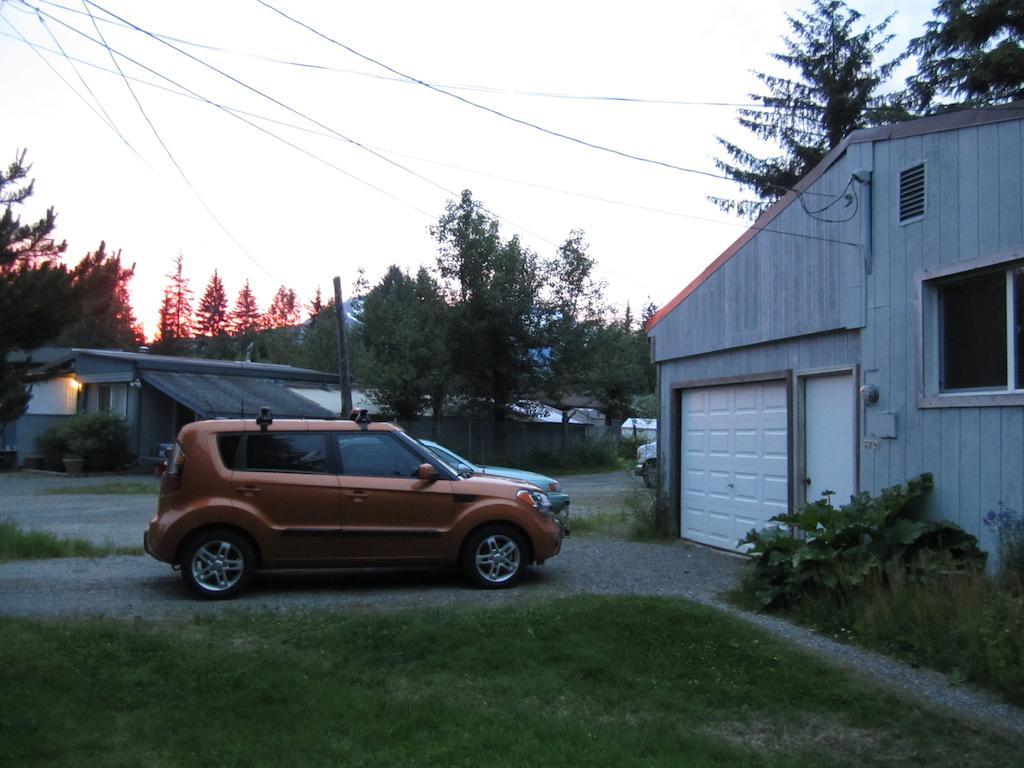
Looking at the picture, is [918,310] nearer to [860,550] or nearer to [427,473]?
[860,550]

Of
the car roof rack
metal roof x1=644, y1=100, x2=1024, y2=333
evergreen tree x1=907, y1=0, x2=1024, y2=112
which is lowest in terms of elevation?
the car roof rack

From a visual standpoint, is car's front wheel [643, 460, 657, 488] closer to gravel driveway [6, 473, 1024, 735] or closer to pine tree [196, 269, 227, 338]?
gravel driveway [6, 473, 1024, 735]

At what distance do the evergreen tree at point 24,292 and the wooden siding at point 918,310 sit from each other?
705 cm

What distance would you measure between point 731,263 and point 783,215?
1.25 m

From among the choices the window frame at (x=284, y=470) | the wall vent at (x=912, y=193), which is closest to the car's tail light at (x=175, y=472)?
the window frame at (x=284, y=470)

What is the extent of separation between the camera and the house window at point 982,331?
7867 millimetres

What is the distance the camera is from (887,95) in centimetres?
3144

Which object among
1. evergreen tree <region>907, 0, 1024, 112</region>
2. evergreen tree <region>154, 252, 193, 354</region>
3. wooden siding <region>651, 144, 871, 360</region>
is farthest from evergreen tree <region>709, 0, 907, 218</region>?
evergreen tree <region>154, 252, 193, 354</region>

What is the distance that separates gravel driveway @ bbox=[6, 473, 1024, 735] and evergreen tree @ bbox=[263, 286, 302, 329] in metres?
85.6

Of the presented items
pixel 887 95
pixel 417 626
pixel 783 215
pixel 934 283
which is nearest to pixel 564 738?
pixel 417 626

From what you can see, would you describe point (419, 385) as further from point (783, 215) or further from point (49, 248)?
point (49, 248)

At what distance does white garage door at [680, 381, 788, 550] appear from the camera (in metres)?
11.1

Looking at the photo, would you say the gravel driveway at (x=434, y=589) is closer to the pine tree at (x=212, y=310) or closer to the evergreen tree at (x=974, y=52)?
the evergreen tree at (x=974, y=52)

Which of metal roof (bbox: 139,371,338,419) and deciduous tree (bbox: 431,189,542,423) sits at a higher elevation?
deciduous tree (bbox: 431,189,542,423)
